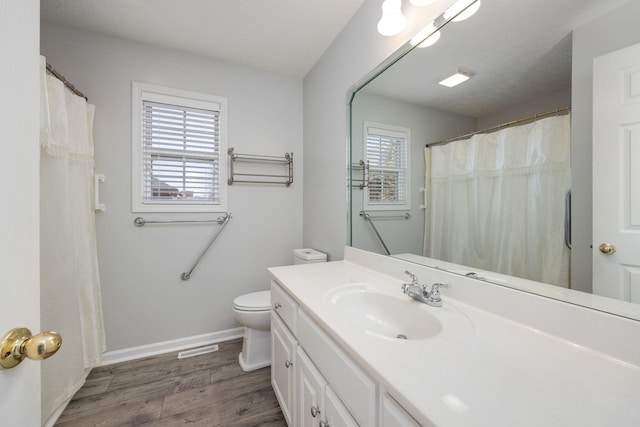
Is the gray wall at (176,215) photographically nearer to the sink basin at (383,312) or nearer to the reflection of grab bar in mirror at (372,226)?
the reflection of grab bar in mirror at (372,226)

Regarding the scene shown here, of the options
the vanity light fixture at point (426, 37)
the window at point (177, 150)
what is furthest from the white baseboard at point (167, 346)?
the vanity light fixture at point (426, 37)

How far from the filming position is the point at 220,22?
1.78 metres

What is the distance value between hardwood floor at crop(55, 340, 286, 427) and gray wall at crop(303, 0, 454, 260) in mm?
1061

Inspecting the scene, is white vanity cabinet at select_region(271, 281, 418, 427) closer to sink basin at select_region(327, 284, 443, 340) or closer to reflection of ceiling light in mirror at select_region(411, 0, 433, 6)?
sink basin at select_region(327, 284, 443, 340)

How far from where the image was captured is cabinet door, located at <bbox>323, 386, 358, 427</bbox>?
0.73 m

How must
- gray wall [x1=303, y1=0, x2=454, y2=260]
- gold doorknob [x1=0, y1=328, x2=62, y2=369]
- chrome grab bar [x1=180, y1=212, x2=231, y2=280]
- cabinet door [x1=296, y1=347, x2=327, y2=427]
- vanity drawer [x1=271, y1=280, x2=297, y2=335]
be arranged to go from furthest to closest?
chrome grab bar [x1=180, y1=212, x2=231, y2=280] → gray wall [x1=303, y1=0, x2=454, y2=260] → vanity drawer [x1=271, y1=280, x2=297, y2=335] → cabinet door [x1=296, y1=347, x2=327, y2=427] → gold doorknob [x1=0, y1=328, x2=62, y2=369]

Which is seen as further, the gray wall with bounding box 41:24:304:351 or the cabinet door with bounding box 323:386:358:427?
the gray wall with bounding box 41:24:304:351

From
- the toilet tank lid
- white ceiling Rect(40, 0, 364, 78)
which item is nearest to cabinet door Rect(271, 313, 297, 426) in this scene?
the toilet tank lid

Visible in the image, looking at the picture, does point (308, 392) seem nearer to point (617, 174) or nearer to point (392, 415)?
point (392, 415)

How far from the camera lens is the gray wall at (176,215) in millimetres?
1888

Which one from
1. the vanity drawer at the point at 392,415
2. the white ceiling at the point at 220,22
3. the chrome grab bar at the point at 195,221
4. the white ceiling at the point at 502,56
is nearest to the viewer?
the vanity drawer at the point at 392,415

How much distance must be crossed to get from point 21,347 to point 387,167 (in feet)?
4.84

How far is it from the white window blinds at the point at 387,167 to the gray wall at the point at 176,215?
1105mm

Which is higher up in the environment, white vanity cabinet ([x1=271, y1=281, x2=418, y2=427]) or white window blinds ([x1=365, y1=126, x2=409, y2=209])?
white window blinds ([x1=365, y1=126, x2=409, y2=209])
